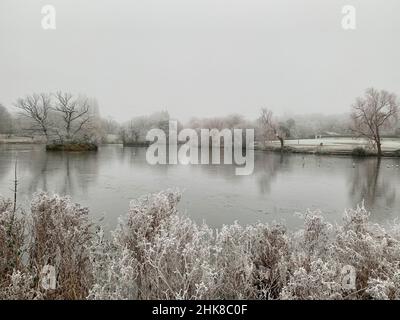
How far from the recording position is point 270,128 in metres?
9.01

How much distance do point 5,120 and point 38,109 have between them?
83 centimetres

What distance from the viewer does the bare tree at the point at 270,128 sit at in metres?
8.47

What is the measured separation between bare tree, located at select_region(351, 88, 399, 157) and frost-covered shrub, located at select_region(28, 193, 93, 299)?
755 centimetres

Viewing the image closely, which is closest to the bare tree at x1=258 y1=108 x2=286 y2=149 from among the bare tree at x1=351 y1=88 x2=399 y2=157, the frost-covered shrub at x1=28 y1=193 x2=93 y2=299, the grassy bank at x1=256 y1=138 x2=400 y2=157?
the grassy bank at x1=256 y1=138 x2=400 y2=157

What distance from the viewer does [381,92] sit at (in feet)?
26.2

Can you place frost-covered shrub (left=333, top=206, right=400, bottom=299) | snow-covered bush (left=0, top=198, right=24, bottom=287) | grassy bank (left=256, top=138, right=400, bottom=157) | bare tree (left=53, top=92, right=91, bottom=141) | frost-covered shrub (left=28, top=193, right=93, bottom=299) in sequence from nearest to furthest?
frost-covered shrub (left=333, top=206, right=400, bottom=299) → frost-covered shrub (left=28, top=193, right=93, bottom=299) → snow-covered bush (left=0, top=198, right=24, bottom=287) → bare tree (left=53, top=92, right=91, bottom=141) → grassy bank (left=256, top=138, right=400, bottom=157)

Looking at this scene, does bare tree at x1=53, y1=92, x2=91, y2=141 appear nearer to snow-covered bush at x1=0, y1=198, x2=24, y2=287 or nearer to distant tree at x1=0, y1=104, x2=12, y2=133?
distant tree at x1=0, y1=104, x2=12, y2=133

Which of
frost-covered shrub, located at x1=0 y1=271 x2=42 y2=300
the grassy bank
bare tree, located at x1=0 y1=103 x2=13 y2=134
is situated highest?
bare tree, located at x1=0 y1=103 x2=13 y2=134

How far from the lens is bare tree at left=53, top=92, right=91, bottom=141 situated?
24.3 ft

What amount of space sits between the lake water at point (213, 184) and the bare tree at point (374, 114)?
108 centimetres

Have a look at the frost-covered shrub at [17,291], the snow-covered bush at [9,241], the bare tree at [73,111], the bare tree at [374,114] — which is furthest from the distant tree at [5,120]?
the bare tree at [374,114]
